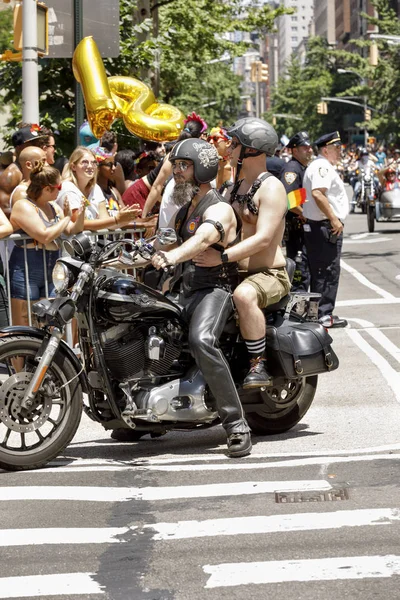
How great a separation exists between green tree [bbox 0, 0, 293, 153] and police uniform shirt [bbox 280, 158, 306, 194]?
4.03m

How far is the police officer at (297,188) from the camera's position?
1314 centimetres

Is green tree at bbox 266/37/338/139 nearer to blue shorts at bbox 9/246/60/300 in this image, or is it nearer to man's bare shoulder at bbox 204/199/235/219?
blue shorts at bbox 9/246/60/300

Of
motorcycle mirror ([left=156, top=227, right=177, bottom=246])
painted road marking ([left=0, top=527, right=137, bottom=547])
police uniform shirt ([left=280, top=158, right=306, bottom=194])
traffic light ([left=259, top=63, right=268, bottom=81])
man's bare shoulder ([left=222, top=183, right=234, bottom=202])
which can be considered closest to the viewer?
painted road marking ([left=0, top=527, right=137, bottom=547])

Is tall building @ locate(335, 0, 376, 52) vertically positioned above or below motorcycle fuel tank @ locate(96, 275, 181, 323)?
above

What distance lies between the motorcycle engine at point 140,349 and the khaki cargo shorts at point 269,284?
1.70 ft

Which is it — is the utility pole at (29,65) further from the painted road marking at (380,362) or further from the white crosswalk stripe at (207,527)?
the white crosswalk stripe at (207,527)

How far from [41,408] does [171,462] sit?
2.61 ft

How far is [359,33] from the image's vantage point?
155 m

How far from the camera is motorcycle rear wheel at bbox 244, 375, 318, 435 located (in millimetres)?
7867

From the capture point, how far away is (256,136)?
25.3 ft

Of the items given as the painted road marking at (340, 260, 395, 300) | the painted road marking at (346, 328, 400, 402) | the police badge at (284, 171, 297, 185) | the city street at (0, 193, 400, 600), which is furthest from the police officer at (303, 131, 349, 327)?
the city street at (0, 193, 400, 600)

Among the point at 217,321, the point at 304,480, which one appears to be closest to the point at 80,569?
the point at 304,480

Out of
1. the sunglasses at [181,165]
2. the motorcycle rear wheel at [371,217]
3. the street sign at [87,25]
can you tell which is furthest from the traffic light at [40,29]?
the motorcycle rear wheel at [371,217]

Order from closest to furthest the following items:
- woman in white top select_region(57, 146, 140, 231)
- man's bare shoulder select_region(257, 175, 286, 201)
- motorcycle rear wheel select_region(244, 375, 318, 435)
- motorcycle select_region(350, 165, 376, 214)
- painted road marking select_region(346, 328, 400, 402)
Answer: man's bare shoulder select_region(257, 175, 286, 201) → motorcycle rear wheel select_region(244, 375, 318, 435) → painted road marking select_region(346, 328, 400, 402) → woman in white top select_region(57, 146, 140, 231) → motorcycle select_region(350, 165, 376, 214)
